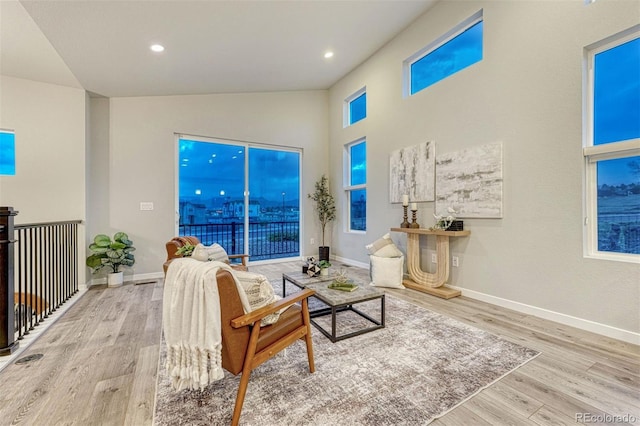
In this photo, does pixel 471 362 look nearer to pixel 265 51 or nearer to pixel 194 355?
pixel 194 355

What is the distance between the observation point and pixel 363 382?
1.76 metres

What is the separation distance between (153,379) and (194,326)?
873 mm

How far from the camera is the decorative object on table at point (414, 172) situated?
151 inches

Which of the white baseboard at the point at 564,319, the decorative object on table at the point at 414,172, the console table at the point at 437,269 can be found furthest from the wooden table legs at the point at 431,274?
the decorative object on table at the point at 414,172

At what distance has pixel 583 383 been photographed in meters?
1.72

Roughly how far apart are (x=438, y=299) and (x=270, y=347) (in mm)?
2502

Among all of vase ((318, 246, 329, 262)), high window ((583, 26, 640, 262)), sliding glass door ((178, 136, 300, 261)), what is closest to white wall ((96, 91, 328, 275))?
sliding glass door ((178, 136, 300, 261))

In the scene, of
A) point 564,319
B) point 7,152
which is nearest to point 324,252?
point 564,319

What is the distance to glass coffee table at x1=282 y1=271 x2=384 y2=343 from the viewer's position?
2.31m

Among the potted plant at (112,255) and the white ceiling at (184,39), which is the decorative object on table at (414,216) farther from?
the potted plant at (112,255)

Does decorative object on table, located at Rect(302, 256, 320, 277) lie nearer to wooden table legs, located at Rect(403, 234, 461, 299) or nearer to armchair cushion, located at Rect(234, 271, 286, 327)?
armchair cushion, located at Rect(234, 271, 286, 327)

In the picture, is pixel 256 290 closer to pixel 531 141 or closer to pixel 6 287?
pixel 6 287

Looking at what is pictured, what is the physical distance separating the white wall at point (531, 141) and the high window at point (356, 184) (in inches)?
58.2

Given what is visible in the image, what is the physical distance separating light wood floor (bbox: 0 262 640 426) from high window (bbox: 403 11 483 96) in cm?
314
